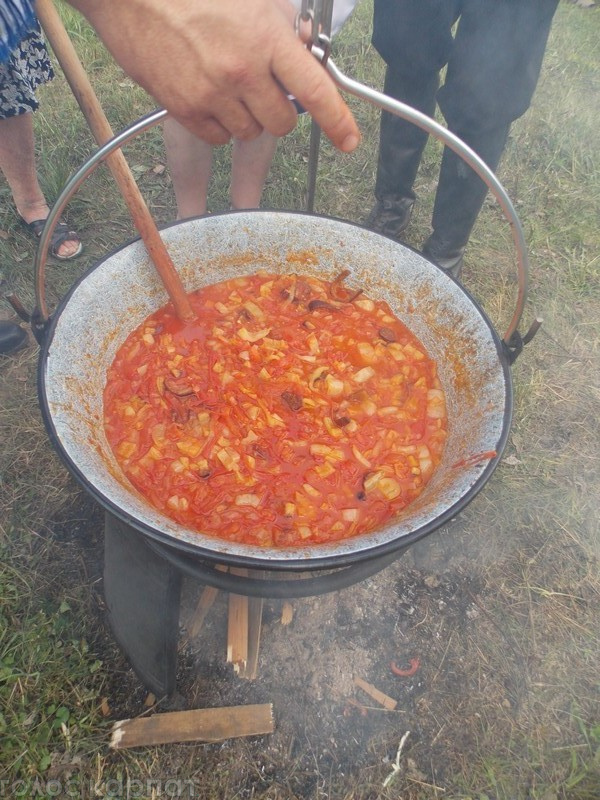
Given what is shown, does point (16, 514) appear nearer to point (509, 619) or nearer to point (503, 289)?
point (509, 619)

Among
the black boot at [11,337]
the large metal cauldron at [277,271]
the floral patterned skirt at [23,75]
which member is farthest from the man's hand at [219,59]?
the black boot at [11,337]

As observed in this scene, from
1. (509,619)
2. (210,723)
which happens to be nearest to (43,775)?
(210,723)

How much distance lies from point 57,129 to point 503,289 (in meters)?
4.21

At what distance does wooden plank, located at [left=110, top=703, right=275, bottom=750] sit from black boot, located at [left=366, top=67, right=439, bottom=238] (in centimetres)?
286

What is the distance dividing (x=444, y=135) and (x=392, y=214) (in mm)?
2853

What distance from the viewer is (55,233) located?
4.30m

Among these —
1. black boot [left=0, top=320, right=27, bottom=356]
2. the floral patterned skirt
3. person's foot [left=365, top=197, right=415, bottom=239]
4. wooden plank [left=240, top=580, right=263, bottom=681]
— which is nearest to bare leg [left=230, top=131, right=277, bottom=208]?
person's foot [left=365, top=197, right=415, bottom=239]

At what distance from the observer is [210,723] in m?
2.46

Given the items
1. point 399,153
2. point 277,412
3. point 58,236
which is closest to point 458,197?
point 399,153

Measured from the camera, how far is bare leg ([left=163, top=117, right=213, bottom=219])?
344cm

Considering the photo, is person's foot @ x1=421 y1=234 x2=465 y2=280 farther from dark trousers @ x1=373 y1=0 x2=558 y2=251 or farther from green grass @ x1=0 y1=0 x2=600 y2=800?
green grass @ x1=0 y1=0 x2=600 y2=800

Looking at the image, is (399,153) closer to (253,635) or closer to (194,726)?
→ (253,635)

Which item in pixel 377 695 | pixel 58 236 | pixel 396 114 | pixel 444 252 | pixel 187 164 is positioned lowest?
pixel 377 695

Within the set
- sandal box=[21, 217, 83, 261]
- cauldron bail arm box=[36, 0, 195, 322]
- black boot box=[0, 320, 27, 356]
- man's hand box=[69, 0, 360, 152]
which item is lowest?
black boot box=[0, 320, 27, 356]
